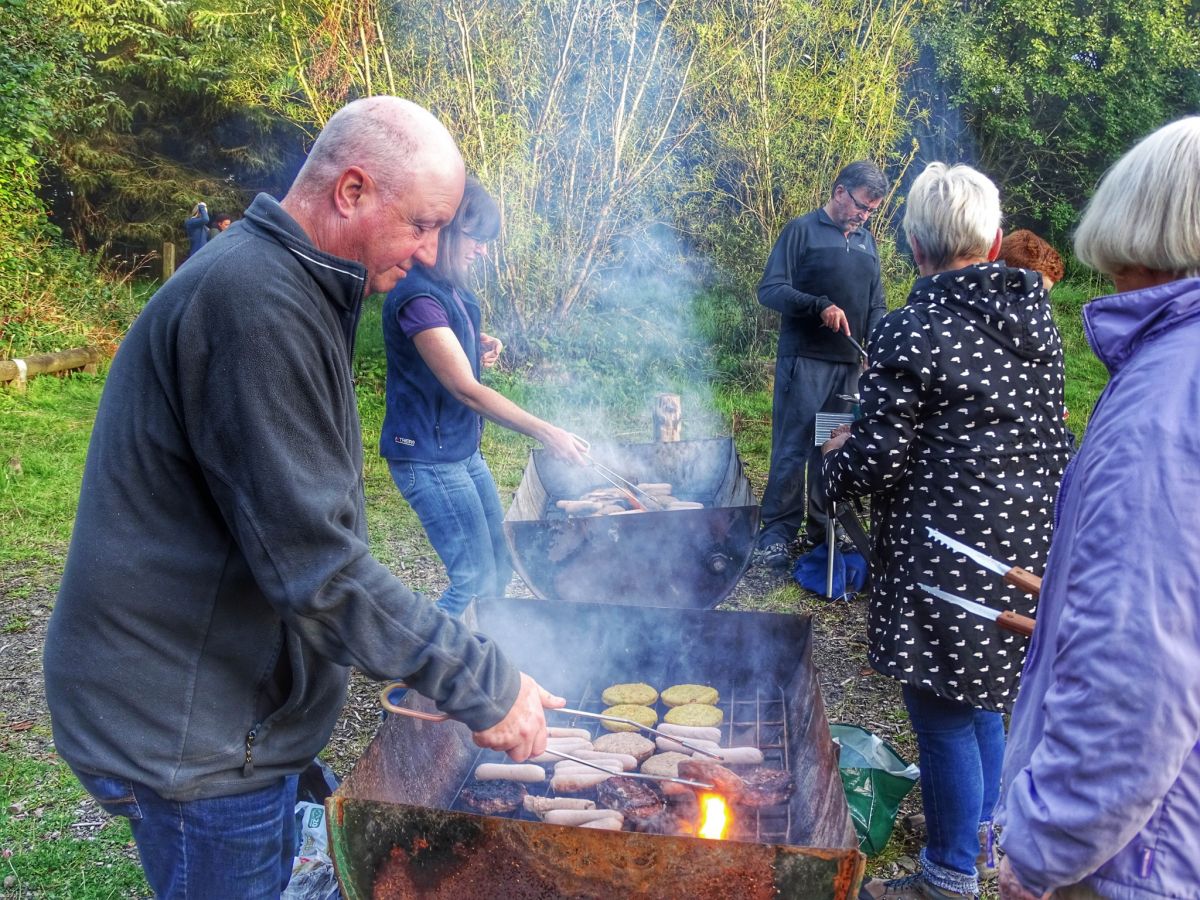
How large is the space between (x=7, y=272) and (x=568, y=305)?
21.3 feet

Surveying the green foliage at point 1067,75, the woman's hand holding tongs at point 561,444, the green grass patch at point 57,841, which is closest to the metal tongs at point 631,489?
the woman's hand holding tongs at point 561,444

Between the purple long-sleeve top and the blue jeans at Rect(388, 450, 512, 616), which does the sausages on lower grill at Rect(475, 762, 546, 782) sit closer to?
the blue jeans at Rect(388, 450, 512, 616)

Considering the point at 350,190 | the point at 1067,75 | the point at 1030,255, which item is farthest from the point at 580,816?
the point at 1067,75

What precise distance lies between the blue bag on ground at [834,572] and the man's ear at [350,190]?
4379mm

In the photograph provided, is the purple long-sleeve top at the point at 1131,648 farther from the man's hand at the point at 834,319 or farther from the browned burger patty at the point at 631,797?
the man's hand at the point at 834,319

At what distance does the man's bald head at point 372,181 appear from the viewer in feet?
5.95

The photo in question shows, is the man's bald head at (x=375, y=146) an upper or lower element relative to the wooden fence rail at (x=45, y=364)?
upper

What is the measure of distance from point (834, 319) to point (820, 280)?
1.31ft

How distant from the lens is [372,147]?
1808mm

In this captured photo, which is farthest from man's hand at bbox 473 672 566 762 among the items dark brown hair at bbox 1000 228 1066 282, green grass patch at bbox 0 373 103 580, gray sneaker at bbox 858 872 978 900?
green grass patch at bbox 0 373 103 580

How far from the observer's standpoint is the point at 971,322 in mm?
2689

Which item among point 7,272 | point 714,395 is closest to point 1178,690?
point 714,395

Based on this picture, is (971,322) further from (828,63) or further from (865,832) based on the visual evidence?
(828,63)

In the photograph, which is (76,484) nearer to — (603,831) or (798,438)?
(798,438)
